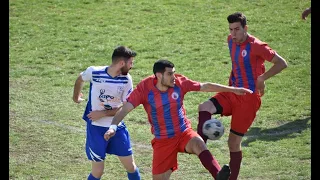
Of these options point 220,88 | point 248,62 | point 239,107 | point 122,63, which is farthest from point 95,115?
point 248,62

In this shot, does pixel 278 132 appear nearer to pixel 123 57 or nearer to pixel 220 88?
pixel 220 88

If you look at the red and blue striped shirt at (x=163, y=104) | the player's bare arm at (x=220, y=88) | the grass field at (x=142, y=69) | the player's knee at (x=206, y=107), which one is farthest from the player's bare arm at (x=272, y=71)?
the grass field at (x=142, y=69)

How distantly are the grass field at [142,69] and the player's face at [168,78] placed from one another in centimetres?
244

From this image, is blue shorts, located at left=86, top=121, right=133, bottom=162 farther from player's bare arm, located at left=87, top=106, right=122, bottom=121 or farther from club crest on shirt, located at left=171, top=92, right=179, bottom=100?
club crest on shirt, located at left=171, top=92, right=179, bottom=100

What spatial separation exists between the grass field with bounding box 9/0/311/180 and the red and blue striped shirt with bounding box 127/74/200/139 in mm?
2028

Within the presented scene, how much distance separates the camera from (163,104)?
10070mm

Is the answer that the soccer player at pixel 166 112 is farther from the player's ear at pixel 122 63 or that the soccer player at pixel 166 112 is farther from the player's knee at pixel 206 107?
the player's knee at pixel 206 107

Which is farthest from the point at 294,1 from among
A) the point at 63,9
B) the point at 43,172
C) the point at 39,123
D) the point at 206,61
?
the point at 43,172

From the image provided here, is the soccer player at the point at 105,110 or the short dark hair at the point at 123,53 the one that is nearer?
the short dark hair at the point at 123,53

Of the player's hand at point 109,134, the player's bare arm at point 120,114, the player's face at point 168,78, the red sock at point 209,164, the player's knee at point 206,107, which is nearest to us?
the player's hand at point 109,134

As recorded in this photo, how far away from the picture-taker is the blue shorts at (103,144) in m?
10.4

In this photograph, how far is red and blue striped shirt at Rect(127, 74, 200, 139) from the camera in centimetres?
1008

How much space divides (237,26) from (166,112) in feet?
5.91
